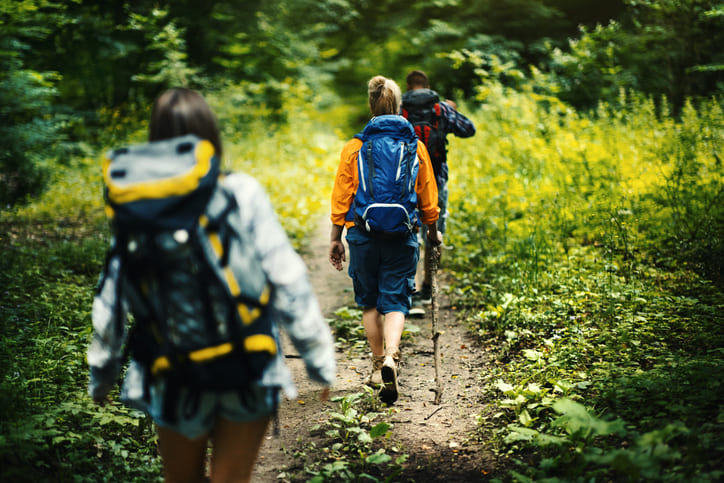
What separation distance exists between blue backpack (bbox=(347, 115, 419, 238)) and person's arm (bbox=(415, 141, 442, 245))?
0.34ft

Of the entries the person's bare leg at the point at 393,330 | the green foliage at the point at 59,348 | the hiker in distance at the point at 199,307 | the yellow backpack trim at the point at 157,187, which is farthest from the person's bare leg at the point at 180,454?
the person's bare leg at the point at 393,330

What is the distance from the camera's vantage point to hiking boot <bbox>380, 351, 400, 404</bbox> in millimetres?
3676

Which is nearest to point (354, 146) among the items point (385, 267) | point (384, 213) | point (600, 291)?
point (384, 213)

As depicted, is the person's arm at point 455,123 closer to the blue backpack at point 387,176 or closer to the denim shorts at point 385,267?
the blue backpack at point 387,176

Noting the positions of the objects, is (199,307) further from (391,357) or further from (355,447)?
(391,357)

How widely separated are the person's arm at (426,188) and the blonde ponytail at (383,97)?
33 cm

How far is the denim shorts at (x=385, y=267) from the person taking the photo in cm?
385

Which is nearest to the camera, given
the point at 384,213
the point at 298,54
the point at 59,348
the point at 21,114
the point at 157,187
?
the point at 157,187

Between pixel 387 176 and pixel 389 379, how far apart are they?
139 cm

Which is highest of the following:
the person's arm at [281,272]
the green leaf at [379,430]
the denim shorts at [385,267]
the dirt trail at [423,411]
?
the person's arm at [281,272]

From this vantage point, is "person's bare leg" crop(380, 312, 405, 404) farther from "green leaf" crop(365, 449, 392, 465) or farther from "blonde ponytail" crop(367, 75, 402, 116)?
"blonde ponytail" crop(367, 75, 402, 116)

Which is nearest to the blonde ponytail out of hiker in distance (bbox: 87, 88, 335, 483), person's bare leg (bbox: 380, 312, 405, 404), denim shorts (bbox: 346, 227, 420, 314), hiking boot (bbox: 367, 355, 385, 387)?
denim shorts (bbox: 346, 227, 420, 314)

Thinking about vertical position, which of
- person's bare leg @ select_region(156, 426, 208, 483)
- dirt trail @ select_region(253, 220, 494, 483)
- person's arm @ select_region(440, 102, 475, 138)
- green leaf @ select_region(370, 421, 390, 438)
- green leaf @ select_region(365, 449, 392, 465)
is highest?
person's arm @ select_region(440, 102, 475, 138)

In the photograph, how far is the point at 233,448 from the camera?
1.88 meters
